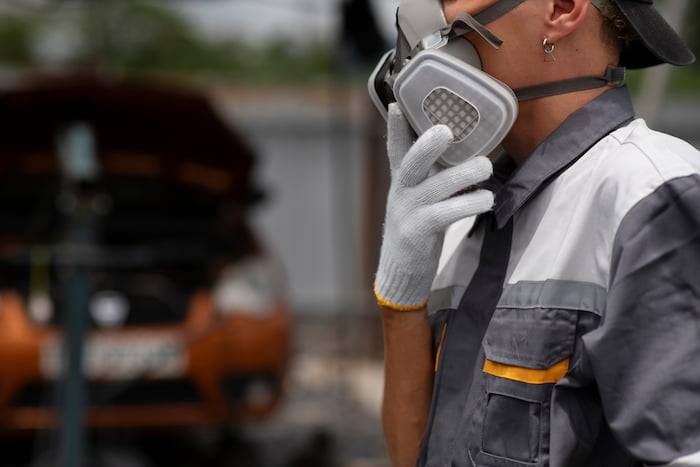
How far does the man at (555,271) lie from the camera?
1.21 meters

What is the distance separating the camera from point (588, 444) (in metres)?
1.28

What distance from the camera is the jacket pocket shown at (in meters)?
1.30

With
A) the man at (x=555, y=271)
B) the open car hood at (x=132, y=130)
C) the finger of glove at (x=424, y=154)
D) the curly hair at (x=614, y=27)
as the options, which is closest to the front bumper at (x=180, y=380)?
the open car hood at (x=132, y=130)

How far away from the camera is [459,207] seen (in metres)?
1.42

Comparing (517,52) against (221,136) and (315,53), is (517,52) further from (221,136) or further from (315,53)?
(315,53)

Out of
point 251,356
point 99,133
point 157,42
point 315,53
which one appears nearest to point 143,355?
point 251,356

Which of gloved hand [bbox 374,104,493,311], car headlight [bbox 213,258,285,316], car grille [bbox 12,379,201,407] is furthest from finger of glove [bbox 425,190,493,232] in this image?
car headlight [bbox 213,258,285,316]

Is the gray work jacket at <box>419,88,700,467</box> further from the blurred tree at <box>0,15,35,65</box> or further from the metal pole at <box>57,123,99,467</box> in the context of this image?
the blurred tree at <box>0,15,35,65</box>

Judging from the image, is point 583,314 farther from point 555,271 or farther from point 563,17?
point 563,17

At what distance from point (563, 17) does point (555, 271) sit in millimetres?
305

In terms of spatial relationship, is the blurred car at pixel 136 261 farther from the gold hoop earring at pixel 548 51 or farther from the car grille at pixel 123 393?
the gold hoop earring at pixel 548 51

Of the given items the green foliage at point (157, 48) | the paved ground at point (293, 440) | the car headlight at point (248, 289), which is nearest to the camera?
the paved ground at point (293, 440)

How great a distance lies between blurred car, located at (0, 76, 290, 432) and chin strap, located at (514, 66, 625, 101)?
2.82 metres

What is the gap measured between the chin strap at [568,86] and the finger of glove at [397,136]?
6.6 inches
